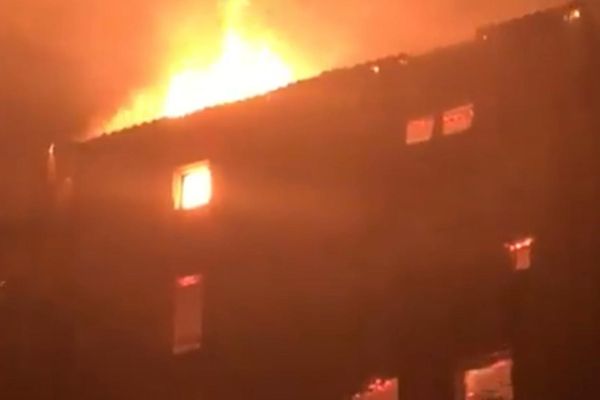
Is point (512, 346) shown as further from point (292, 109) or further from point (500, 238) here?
point (292, 109)

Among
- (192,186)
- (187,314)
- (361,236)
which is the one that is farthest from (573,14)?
(187,314)

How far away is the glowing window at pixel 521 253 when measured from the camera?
13609mm

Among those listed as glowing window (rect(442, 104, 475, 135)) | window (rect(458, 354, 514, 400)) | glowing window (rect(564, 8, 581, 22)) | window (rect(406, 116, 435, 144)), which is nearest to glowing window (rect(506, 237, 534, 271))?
window (rect(458, 354, 514, 400))

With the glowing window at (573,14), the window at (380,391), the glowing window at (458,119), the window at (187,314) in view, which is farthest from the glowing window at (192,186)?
the glowing window at (573,14)

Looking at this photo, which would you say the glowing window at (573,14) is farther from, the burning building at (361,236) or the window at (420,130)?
the window at (420,130)

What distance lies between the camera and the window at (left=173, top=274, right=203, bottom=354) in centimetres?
1530

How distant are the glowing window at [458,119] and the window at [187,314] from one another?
9.69 feet

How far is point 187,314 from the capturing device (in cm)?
1548

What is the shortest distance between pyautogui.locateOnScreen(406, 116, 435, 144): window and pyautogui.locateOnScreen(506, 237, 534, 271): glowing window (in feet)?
4.50

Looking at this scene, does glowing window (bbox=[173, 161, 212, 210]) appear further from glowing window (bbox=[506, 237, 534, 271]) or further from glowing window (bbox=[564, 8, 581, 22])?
glowing window (bbox=[564, 8, 581, 22])

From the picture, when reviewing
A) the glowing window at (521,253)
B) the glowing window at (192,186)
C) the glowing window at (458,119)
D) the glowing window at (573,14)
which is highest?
the glowing window at (573,14)

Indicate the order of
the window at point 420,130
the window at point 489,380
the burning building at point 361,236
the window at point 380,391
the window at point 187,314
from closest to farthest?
the window at point 489,380 → the burning building at point 361,236 → the window at point 380,391 → the window at point 420,130 → the window at point 187,314

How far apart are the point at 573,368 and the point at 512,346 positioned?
0.54 m

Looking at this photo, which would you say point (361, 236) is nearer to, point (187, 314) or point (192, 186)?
point (187, 314)
